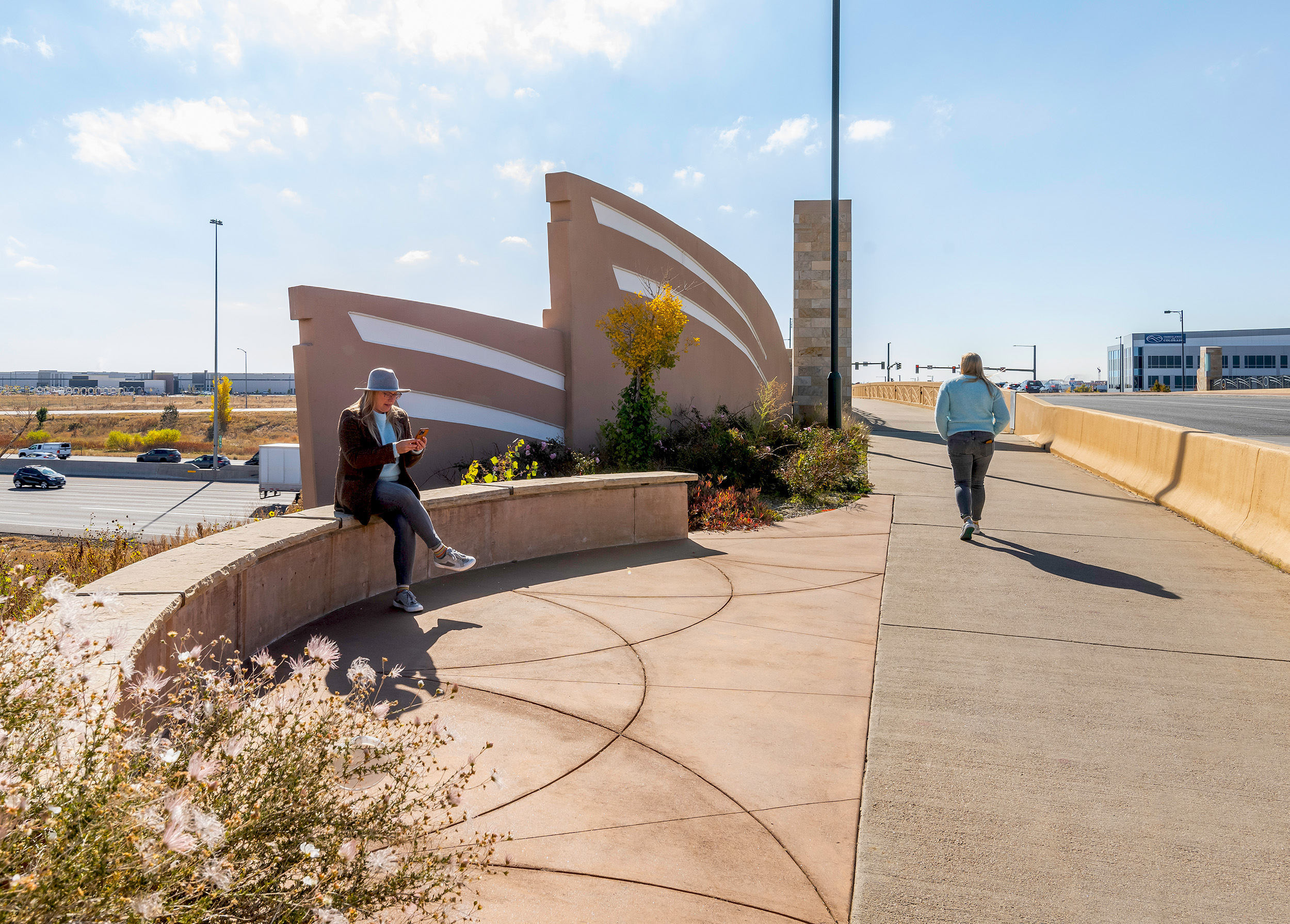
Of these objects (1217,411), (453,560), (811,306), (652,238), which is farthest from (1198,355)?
(453,560)

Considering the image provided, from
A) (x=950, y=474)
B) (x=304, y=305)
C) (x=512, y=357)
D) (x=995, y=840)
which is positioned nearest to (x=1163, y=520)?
(x=950, y=474)

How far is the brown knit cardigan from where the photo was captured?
5.57 meters

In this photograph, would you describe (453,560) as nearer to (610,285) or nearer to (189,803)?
(189,803)

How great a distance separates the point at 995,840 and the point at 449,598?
4.10m

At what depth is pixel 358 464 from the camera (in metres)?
5.55

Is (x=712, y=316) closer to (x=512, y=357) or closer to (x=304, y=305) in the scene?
(x=512, y=357)

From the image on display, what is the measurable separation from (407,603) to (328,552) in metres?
0.62

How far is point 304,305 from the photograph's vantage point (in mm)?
10172

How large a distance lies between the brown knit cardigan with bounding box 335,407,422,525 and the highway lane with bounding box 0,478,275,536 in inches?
852

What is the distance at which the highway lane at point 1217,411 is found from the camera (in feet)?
55.1

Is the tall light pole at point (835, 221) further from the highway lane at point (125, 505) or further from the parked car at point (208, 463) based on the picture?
the parked car at point (208, 463)

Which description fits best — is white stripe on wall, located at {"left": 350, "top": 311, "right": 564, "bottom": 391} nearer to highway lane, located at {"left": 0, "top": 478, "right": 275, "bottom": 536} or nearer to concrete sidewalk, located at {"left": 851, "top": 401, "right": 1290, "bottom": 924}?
concrete sidewalk, located at {"left": 851, "top": 401, "right": 1290, "bottom": 924}

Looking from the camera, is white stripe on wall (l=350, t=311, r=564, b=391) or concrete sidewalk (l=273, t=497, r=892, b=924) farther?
white stripe on wall (l=350, t=311, r=564, b=391)

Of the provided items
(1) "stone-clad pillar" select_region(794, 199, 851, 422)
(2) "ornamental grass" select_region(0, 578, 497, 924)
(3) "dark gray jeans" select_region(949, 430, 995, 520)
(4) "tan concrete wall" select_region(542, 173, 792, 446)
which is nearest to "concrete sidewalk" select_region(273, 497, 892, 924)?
(2) "ornamental grass" select_region(0, 578, 497, 924)
